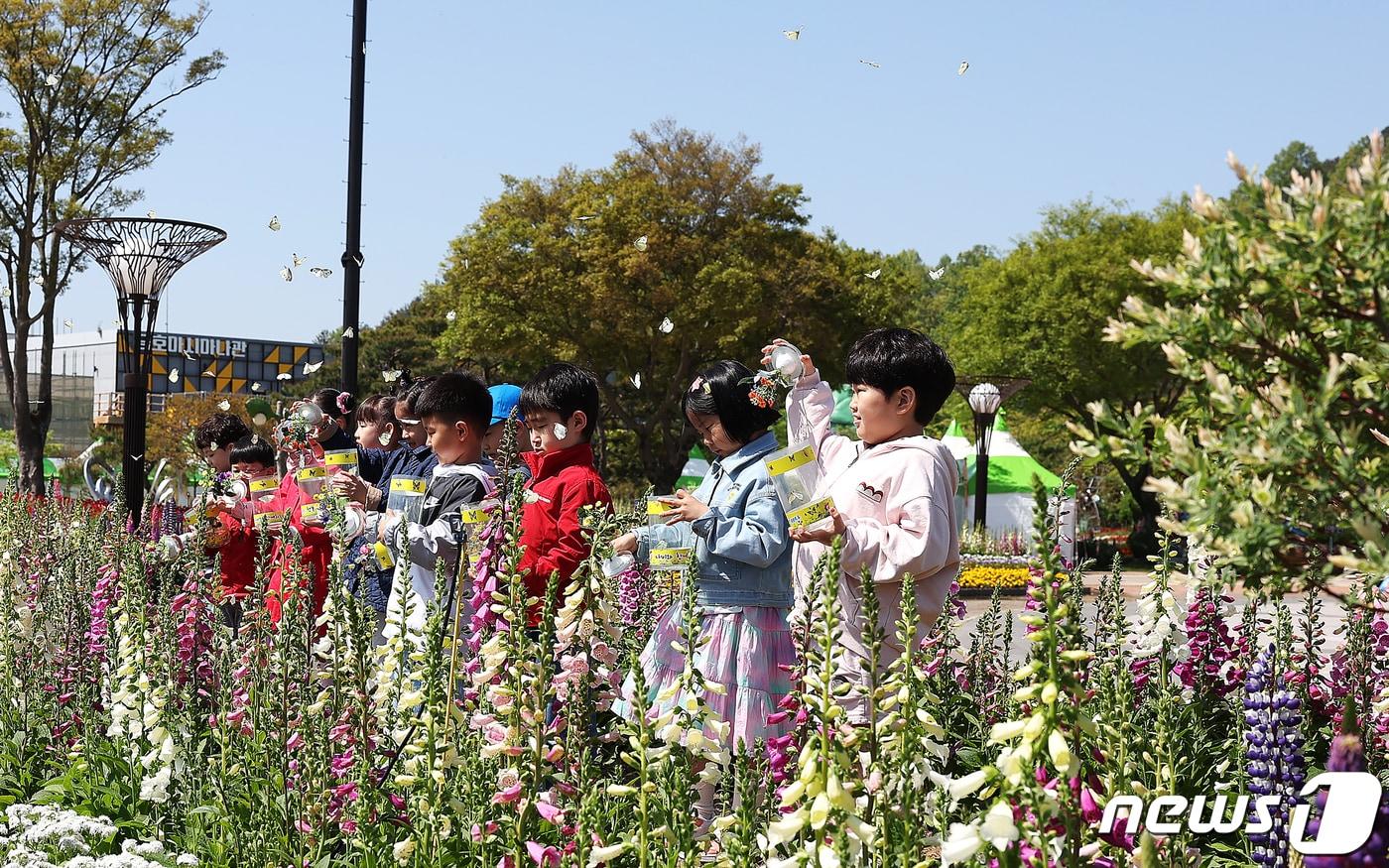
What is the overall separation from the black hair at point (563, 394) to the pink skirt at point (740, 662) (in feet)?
3.18

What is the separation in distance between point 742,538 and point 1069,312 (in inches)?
1313

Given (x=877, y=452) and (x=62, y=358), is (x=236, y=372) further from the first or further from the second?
(x=877, y=452)

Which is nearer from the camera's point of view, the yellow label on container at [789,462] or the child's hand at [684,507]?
the yellow label on container at [789,462]

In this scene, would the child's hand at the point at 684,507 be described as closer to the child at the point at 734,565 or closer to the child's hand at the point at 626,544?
the child at the point at 734,565

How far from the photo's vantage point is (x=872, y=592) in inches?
92.8

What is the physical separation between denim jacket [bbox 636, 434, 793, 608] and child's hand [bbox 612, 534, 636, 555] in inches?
1.6

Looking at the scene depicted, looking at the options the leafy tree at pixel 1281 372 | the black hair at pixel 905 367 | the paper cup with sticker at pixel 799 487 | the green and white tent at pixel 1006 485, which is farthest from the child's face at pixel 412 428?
the green and white tent at pixel 1006 485

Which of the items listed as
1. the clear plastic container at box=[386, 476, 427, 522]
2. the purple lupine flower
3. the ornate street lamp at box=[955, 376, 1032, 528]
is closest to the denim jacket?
the clear plastic container at box=[386, 476, 427, 522]

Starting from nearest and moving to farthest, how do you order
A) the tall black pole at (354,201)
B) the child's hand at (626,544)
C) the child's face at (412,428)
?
the child's hand at (626,544), the child's face at (412,428), the tall black pole at (354,201)

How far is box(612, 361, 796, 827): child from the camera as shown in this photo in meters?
4.09

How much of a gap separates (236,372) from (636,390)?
47755mm

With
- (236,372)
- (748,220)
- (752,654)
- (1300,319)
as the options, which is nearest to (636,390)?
(748,220)

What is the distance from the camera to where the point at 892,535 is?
12.6ft

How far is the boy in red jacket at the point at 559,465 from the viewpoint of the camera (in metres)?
4.58
